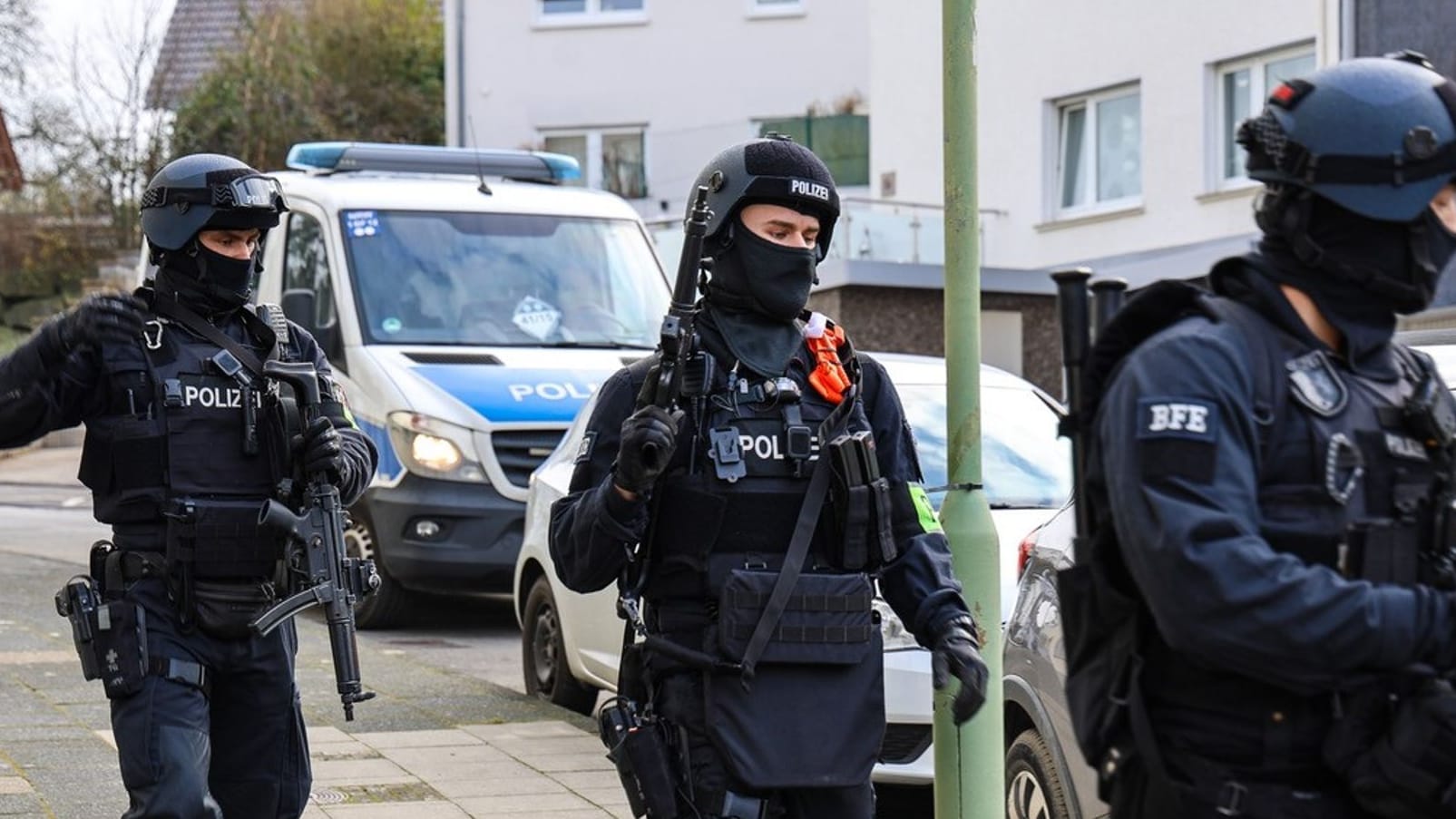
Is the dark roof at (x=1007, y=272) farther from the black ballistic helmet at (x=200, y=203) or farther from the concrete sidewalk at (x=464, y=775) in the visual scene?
the black ballistic helmet at (x=200, y=203)

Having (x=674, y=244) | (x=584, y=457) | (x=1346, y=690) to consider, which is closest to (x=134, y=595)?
(x=584, y=457)

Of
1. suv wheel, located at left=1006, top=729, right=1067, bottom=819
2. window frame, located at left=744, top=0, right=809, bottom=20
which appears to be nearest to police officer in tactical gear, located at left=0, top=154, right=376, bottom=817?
suv wheel, located at left=1006, top=729, right=1067, bottom=819

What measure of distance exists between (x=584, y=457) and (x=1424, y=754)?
6.61 feet

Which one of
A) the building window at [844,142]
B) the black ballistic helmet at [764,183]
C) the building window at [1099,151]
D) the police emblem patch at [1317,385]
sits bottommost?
the police emblem patch at [1317,385]

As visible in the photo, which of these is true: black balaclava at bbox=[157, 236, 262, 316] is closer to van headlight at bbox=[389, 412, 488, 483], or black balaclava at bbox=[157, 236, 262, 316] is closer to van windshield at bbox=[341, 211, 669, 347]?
van headlight at bbox=[389, 412, 488, 483]

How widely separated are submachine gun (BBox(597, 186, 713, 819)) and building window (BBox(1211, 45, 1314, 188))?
1625 cm

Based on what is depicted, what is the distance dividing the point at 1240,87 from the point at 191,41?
25.2 meters

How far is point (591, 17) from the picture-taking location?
32.7 m

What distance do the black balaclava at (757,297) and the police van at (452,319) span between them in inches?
281

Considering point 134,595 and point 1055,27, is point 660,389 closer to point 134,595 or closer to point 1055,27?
point 134,595

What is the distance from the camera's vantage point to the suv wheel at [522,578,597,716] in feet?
31.1

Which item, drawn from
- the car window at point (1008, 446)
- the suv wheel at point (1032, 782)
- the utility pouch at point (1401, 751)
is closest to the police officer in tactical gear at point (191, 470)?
the suv wheel at point (1032, 782)

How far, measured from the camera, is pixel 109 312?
17.5 ft

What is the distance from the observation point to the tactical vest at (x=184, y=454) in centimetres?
522
